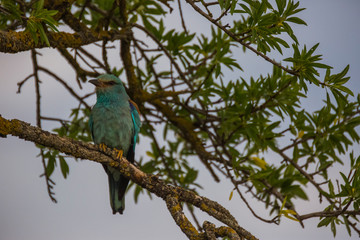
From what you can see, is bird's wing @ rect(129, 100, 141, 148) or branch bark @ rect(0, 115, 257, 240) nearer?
branch bark @ rect(0, 115, 257, 240)

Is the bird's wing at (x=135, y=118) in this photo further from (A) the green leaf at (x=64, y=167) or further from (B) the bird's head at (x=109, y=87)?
(A) the green leaf at (x=64, y=167)

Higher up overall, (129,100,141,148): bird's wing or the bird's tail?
(129,100,141,148): bird's wing

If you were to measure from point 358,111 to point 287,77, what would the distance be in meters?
0.87

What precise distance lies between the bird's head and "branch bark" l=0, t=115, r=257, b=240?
1.74 m

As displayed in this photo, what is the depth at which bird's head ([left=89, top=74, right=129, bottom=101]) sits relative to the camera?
5047mm

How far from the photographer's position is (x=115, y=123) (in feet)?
16.2

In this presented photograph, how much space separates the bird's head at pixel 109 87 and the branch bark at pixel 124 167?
174cm

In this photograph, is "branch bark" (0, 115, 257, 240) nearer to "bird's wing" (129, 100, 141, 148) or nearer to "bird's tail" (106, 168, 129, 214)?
"bird's tail" (106, 168, 129, 214)

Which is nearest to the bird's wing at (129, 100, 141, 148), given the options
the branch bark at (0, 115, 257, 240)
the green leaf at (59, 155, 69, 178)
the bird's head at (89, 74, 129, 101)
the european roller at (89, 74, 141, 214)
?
the european roller at (89, 74, 141, 214)

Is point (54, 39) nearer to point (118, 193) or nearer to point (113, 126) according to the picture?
point (113, 126)

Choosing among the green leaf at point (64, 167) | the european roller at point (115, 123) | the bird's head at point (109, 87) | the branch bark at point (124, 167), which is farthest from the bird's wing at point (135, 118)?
the branch bark at point (124, 167)

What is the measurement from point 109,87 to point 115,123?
0.44 m

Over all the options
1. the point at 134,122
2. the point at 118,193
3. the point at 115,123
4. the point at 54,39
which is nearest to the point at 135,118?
the point at 134,122

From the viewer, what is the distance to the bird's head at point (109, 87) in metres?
5.05
